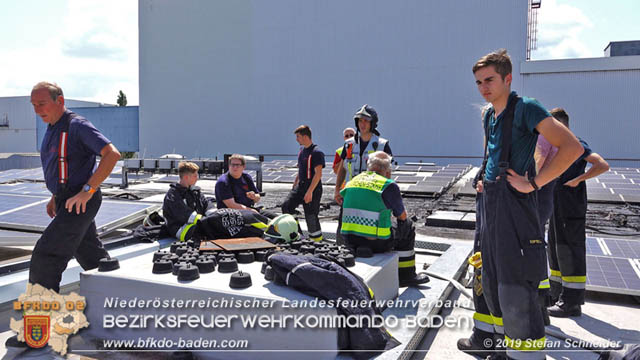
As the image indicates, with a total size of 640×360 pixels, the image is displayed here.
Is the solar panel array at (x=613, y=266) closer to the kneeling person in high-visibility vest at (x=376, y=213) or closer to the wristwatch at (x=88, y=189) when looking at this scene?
the kneeling person in high-visibility vest at (x=376, y=213)

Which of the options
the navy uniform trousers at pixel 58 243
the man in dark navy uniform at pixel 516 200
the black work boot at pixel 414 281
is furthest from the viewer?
the black work boot at pixel 414 281

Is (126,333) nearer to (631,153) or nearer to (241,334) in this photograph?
(241,334)

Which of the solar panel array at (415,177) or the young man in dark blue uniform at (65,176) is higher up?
the young man in dark blue uniform at (65,176)

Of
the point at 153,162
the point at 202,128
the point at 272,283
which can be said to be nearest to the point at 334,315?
the point at 272,283

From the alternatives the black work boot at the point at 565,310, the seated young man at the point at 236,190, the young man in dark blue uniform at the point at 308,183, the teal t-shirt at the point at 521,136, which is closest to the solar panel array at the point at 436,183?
the young man in dark blue uniform at the point at 308,183

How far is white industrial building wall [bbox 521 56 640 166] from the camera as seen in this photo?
1959 cm

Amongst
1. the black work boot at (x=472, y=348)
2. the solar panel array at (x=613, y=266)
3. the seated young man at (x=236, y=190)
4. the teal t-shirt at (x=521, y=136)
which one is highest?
the teal t-shirt at (x=521, y=136)

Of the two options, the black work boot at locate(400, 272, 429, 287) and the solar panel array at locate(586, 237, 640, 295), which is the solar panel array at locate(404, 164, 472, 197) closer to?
the solar panel array at locate(586, 237, 640, 295)

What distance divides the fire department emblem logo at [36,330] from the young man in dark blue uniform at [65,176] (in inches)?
9.4

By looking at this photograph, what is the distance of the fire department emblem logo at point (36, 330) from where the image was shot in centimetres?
323

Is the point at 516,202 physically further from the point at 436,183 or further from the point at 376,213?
the point at 436,183

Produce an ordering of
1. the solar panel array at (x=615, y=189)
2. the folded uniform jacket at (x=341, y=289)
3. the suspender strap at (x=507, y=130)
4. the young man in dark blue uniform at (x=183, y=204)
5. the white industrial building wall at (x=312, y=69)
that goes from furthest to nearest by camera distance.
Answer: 1. the white industrial building wall at (x=312, y=69)
2. the solar panel array at (x=615, y=189)
3. the young man in dark blue uniform at (x=183, y=204)
4. the folded uniform jacket at (x=341, y=289)
5. the suspender strap at (x=507, y=130)

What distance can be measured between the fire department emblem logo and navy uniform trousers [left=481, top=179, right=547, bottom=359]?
10.2 feet

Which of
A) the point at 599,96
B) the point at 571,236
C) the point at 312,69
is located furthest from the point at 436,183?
the point at 312,69
